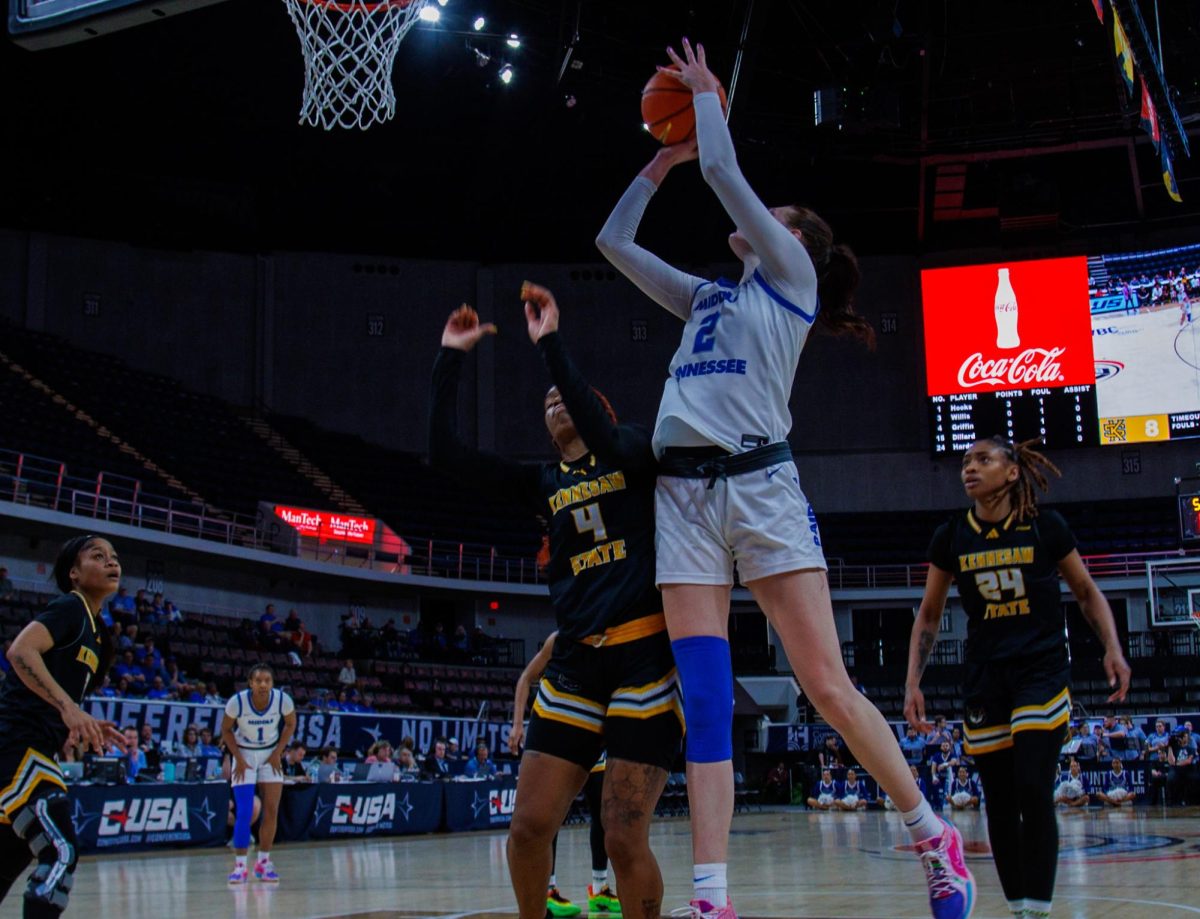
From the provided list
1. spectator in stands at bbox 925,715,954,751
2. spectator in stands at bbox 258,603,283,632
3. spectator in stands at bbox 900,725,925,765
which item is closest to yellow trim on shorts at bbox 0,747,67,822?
spectator in stands at bbox 925,715,954,751

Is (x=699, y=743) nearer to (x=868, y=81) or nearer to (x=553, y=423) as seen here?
(x=553, y=423)

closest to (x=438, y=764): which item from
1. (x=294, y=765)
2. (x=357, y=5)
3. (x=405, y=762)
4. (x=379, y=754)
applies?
(x=405, y=762)

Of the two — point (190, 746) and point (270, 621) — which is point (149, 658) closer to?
point (190, 746)

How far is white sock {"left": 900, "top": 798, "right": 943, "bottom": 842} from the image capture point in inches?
138

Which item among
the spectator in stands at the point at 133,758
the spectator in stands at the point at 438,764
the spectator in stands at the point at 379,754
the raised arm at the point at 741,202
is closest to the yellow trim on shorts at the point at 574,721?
the raised arm at the point at 741,202

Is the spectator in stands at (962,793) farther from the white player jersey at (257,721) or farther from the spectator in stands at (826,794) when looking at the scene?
the white player jersey at (257,721)

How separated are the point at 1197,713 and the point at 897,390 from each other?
1130cm

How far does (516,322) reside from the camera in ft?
105

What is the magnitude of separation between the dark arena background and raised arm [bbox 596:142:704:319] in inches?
555

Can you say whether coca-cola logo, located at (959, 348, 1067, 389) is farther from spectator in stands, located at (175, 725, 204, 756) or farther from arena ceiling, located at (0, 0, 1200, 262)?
spectator in stands, located at (175, 725, 204, 756)

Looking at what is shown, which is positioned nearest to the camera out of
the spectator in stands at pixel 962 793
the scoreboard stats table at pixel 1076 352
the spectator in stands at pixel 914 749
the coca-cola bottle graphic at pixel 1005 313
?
the spectator in stands at pixel 962 793

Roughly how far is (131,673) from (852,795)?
11.8 m

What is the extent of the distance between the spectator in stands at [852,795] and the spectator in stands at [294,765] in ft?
31.4

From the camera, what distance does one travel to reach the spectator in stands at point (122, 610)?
1939 centimetres
